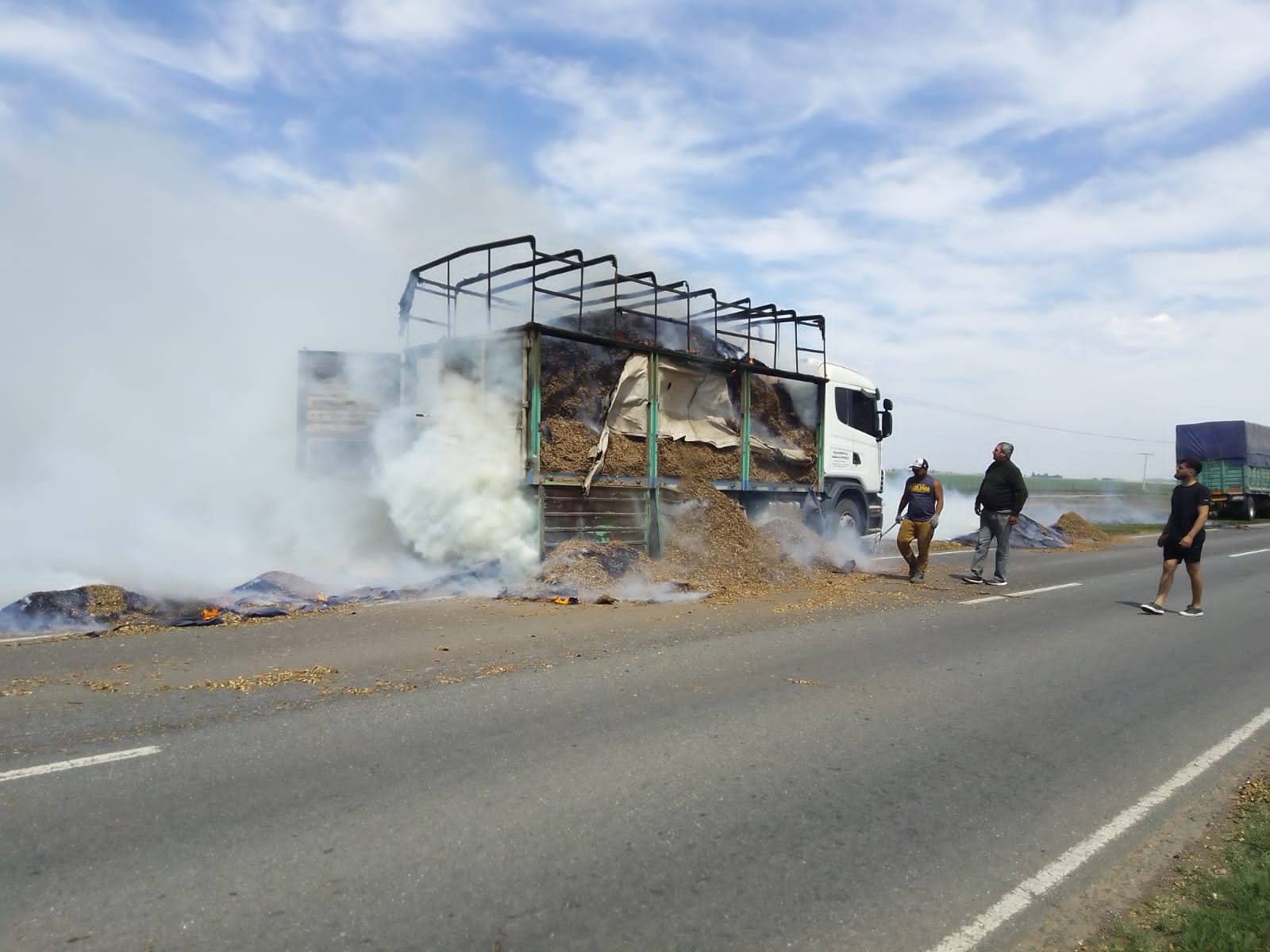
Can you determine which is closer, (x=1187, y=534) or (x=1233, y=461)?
(x=1187, y=534)

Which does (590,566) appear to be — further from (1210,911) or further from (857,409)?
(1210,911)

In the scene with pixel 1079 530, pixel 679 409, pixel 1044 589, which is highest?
pixel 679 409

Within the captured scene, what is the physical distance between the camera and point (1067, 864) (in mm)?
3645

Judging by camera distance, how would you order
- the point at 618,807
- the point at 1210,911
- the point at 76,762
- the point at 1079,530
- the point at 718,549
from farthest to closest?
the point at 1079,530 < the point at 718,549 < the point at 76,762 < the point at 618,807 < the point at 1210,911

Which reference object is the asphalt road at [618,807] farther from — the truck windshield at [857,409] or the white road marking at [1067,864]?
the truck windshield at [857,409]

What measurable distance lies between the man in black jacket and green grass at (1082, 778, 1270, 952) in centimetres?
807

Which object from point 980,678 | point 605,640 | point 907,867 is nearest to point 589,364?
point 605,640

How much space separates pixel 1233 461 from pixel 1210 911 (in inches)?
1389

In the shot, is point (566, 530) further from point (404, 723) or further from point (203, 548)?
point (404, 723)

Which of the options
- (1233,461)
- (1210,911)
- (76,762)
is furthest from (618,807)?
(1233,461)

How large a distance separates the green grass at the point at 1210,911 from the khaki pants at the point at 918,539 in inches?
313

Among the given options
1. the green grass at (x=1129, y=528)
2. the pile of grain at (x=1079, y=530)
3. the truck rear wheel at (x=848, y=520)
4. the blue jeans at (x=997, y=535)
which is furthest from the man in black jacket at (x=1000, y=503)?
the green grass at (x=1129, y=528)

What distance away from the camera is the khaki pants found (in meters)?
11.8

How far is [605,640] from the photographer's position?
25.0 ft
